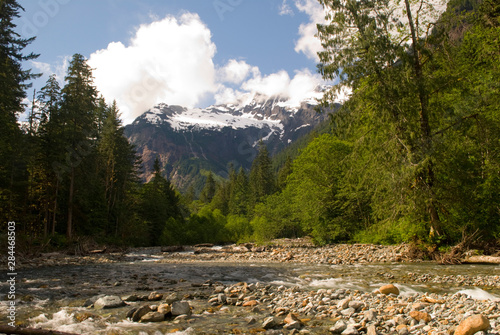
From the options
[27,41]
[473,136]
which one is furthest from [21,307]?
[27,41]

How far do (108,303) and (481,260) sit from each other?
13587mm

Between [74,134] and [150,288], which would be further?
[74,134]

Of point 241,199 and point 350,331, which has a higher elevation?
point 241,199

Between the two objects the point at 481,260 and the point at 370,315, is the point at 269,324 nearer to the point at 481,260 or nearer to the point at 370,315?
the point at 370,315

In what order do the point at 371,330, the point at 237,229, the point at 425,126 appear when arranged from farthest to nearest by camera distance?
the point at 237,229 → the point at 425,126 → the point at 371,330

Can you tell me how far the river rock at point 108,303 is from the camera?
21.1 feet

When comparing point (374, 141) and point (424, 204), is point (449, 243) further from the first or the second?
point (374, 141)

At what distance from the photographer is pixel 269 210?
34531 mm

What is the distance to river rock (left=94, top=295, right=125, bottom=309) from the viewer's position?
6430 mm

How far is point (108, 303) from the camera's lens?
649 centimetres

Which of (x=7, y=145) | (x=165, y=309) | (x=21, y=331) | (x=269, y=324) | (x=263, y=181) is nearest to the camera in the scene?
(x=21, y=331)

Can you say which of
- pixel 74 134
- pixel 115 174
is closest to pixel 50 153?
pixel 74 134

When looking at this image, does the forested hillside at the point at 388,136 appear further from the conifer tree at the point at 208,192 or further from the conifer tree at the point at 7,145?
the conifer tree at the point at 208,192

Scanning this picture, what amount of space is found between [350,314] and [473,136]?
41.3ft
